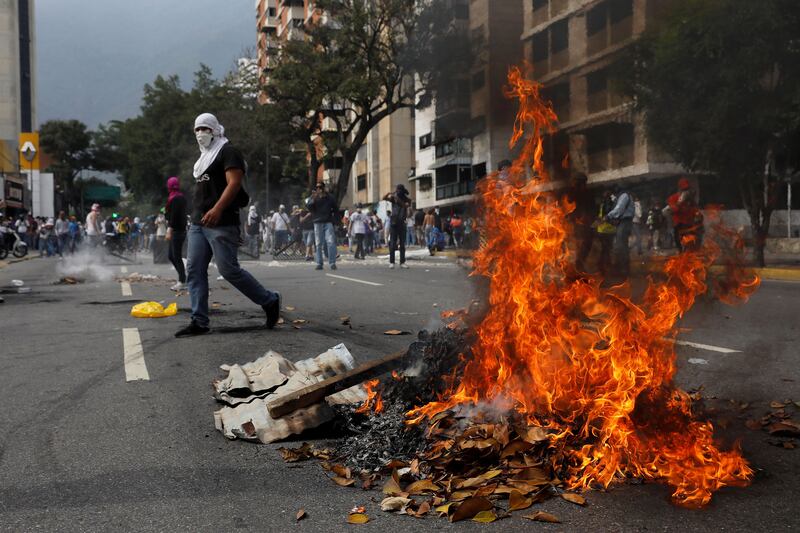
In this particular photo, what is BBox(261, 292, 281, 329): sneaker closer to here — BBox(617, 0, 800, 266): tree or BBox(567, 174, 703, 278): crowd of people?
BBox(567, 174, 703, 278): crowd of people

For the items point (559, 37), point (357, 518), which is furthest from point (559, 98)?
point (357, 518)

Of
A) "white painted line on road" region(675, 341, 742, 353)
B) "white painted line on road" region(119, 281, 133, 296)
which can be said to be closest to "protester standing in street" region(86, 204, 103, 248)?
"white painted line on road" region(119, 281, 133, 296)

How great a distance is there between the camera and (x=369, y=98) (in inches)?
1152

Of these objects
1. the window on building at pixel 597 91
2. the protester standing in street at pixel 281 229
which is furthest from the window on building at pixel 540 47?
the protester standing in street at pixel 281 229

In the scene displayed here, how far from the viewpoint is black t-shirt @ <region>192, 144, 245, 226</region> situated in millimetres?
6625

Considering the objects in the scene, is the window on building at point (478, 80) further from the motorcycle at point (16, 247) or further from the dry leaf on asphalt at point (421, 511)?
the motorcycle at point (16, 247)

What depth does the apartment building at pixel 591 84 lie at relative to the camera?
3012mm

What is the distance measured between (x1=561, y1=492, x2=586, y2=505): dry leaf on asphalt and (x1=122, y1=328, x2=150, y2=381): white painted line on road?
123 inches

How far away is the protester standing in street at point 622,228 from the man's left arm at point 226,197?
3.64 m

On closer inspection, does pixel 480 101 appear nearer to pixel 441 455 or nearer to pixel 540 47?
pixel 540 47

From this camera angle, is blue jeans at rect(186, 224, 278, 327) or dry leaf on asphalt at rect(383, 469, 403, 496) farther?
blue jeans at rect(186, 224, 278, 327)

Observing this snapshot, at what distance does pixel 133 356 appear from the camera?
588 centimetres

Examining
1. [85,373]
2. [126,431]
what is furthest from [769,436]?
[85,373]

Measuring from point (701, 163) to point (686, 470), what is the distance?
1.38 m
